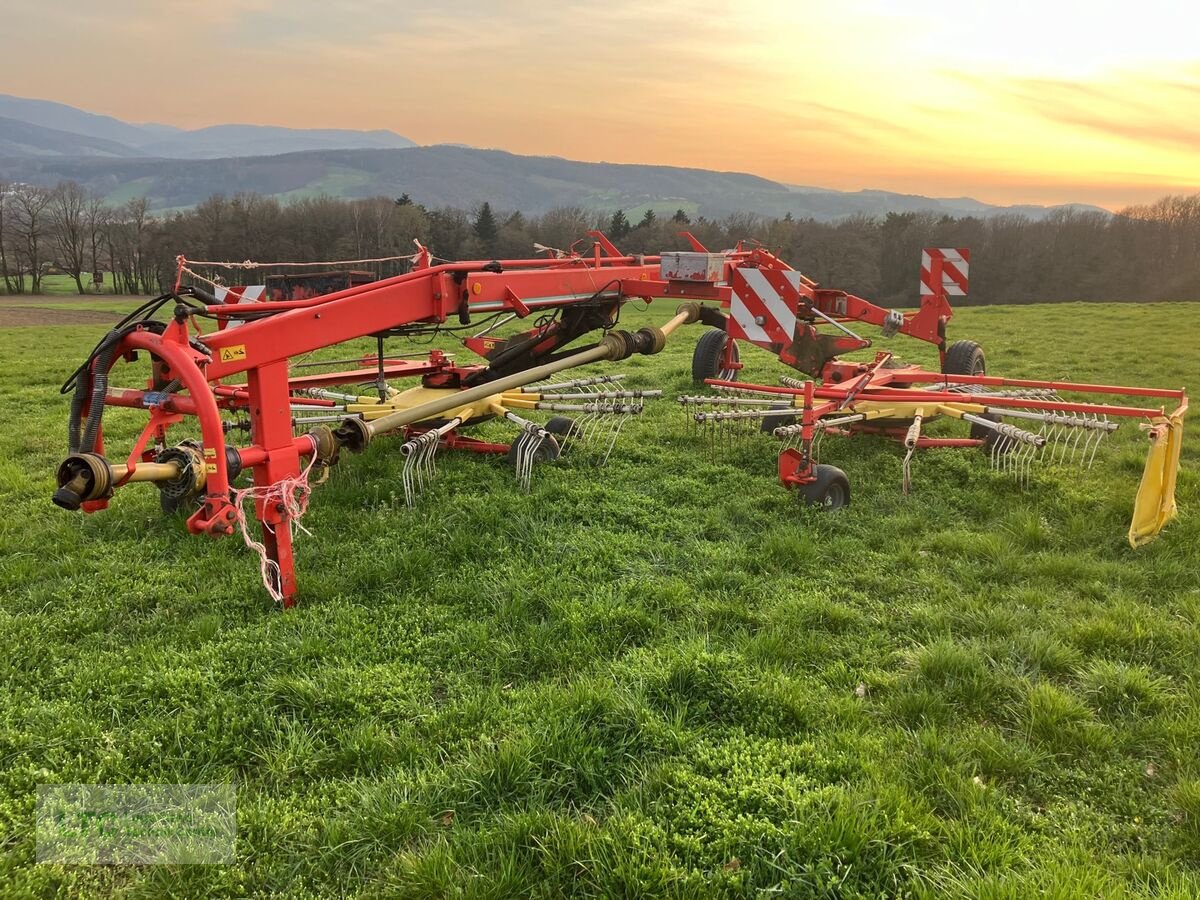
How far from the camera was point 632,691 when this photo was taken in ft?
10.8

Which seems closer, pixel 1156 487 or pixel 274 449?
pixel 274 449

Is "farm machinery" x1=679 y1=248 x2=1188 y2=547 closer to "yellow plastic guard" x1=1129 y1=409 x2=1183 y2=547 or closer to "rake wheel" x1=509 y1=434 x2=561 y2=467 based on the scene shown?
"yellow plastic guard" x1=1129 y1=409 x2=1183 y2=547

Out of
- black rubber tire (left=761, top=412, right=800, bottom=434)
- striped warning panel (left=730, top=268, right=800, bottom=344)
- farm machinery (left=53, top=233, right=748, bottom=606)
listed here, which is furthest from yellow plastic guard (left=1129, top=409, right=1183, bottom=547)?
farm machinery (left=53, top=233, right=748, bottom=606)

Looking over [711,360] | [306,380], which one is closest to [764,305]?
[306,380]

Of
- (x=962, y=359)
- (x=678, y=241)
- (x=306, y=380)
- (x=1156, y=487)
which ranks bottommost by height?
(x=1156, y=487)

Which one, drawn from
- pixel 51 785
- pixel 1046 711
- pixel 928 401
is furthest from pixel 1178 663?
pixel 51 785

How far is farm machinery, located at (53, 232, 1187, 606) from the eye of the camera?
146 inches

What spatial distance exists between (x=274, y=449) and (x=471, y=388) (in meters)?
2.18

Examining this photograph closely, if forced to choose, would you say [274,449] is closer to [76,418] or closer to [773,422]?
[76,418]

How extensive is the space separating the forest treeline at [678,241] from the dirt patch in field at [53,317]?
12137 mm

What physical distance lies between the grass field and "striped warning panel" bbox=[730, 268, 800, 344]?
4.99 ft

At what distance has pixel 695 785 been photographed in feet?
8.92

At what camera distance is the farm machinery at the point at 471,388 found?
3711mm

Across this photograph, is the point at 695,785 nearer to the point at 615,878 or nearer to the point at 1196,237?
the point at 615,878
